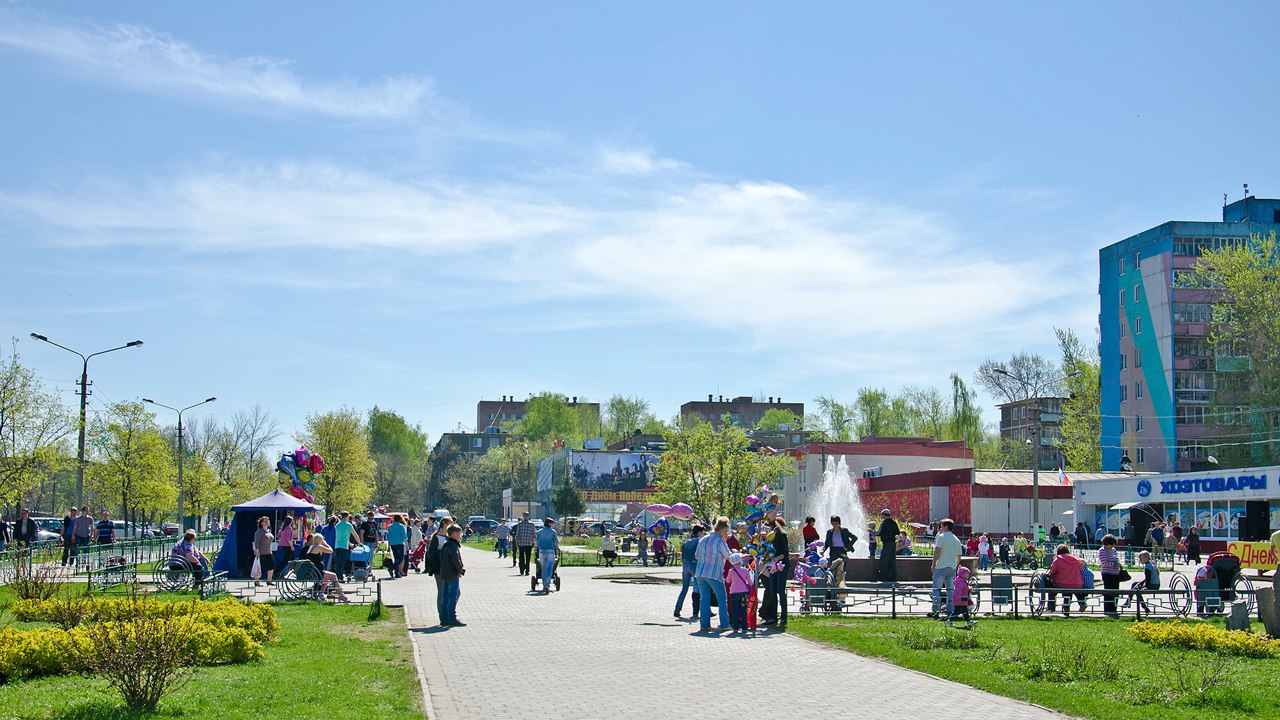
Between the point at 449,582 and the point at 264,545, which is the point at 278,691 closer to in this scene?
the point at 449,582

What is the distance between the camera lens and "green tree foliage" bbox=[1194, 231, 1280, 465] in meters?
58.9

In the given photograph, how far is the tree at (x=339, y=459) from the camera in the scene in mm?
65000

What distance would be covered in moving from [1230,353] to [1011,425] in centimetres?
7152

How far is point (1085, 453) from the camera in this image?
7875 centimetres

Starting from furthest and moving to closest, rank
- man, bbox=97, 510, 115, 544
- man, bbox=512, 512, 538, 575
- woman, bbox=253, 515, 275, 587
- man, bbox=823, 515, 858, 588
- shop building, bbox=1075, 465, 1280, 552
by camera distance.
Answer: shop building, bbox=1075, 465, 1280, 552
man, bbox=97, 510, 115, 544
man, bbox=512, 512, 538, 575
woman, bbox=253, 515, 275, 587
man, bbox=823, 515, 858, 588

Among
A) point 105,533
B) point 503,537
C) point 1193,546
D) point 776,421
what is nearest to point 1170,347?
point 1193,546

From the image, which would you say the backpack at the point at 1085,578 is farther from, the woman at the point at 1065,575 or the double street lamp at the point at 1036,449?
the double street lamp at the point at 1036,449

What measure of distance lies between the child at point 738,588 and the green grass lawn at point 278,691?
4770 millimetres

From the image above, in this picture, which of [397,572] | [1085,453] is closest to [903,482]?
[1085,453]

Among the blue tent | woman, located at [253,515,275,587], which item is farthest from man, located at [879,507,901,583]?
the blue tent

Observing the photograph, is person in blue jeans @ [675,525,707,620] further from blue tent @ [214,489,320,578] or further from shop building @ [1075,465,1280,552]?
shop building @ [1075,465,1280,552]

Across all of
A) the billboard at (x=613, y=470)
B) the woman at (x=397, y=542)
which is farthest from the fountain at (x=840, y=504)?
the woman at (x=397, y=542)

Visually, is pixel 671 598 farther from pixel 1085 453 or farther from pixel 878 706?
pixel 1085 453

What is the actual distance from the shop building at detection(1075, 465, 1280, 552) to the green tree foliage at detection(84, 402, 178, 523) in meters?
41.6
